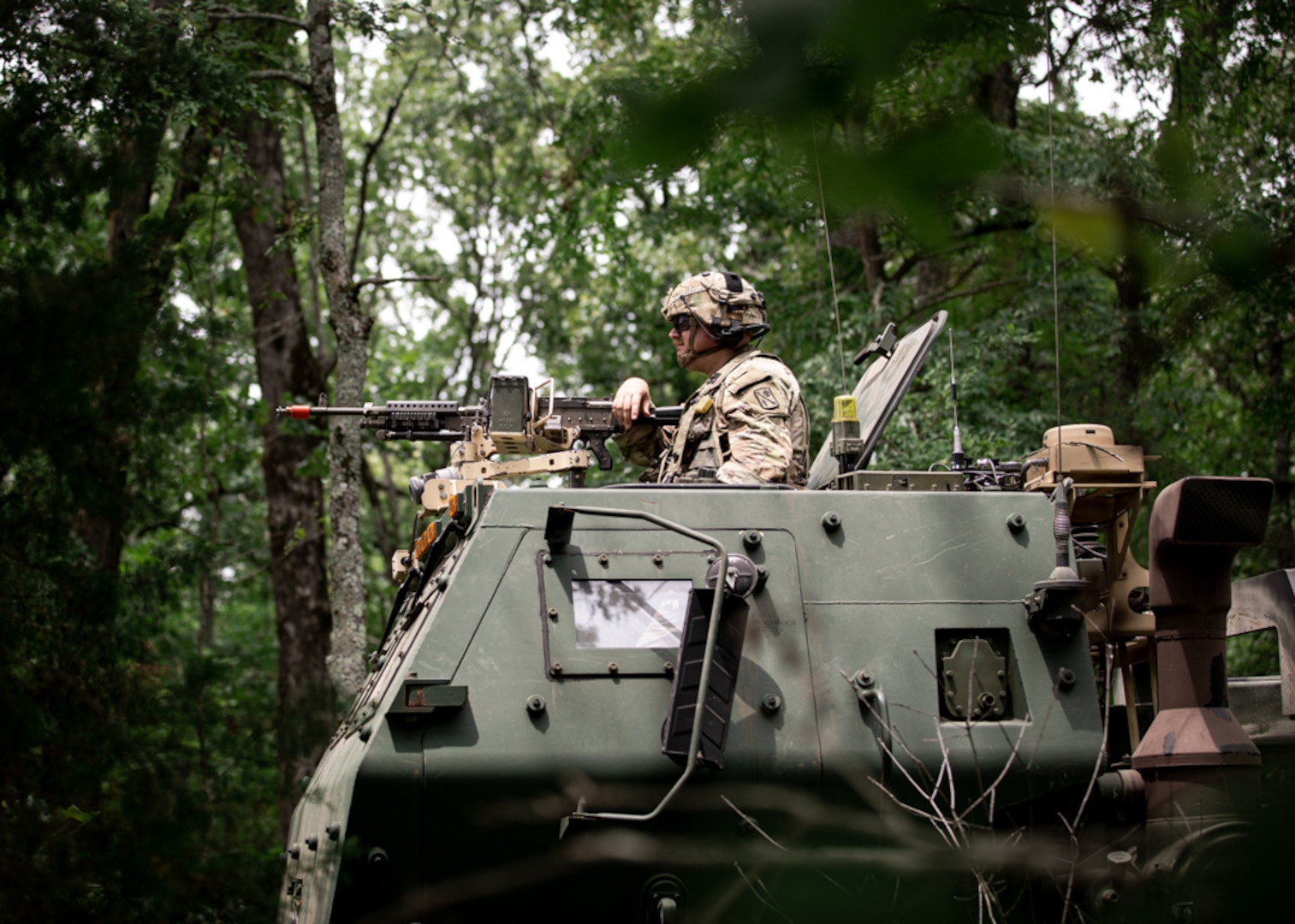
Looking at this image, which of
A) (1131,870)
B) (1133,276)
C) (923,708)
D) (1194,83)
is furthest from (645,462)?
(1133,276)

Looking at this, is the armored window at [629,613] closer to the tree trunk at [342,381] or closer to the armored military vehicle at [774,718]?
the armored military vehicle at [774,718]

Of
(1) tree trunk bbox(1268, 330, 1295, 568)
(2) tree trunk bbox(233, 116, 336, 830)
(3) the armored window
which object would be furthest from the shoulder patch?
(2) tree trunk bbox(233, 116, 336, 830)

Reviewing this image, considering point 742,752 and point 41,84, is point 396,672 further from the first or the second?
point 41,84

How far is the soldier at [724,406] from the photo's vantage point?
207 inches

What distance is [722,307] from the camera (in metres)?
5.92

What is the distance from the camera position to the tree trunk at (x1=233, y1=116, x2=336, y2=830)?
13.2m

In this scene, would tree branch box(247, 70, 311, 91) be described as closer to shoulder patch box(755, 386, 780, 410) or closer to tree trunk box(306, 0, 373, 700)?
tree trunk box(306, 0, 373, 700)

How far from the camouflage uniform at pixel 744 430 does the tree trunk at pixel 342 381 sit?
4.23 meters

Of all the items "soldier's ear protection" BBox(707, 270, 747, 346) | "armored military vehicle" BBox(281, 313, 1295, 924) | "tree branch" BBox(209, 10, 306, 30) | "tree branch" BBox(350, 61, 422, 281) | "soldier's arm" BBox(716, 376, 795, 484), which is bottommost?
"armored military vehicle" BBox(281, 313, 1295, 924)

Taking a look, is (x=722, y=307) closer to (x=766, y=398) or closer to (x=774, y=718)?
(x=766, y=398)

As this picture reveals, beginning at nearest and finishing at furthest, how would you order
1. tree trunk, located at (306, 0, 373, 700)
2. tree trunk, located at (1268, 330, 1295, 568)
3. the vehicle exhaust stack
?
the vehicle exhaust stack → tree trunk, located at (1268, 330, 1295, 568) → tree trunk, located at (306, 0, 373, 700)

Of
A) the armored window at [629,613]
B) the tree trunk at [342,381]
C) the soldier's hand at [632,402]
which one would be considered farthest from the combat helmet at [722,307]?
the tree trunk at [342,381]

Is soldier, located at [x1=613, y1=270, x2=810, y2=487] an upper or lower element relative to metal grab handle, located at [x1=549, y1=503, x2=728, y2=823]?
upper

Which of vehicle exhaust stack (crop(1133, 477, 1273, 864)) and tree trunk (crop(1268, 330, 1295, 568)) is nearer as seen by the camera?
vehicle exhaust stack (crop(1133, 477, 1273, 864))
